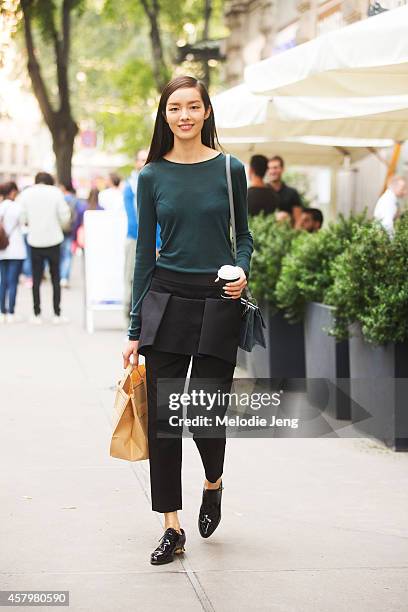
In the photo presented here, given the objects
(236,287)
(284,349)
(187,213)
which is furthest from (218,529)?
(284,349)

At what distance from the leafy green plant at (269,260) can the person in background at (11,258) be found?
19.0 ft

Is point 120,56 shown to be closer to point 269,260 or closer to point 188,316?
point 269,260

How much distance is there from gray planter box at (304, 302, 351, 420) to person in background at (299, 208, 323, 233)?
333cm

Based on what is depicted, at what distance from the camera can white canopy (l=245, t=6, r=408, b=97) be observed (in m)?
7.38

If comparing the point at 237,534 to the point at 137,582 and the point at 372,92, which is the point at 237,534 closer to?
the point at 137,582

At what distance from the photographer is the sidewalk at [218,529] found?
4859mm

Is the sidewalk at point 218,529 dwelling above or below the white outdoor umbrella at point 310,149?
below

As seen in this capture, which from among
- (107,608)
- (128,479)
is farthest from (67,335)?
(107,608)

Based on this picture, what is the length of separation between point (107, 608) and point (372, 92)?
16.2 ft

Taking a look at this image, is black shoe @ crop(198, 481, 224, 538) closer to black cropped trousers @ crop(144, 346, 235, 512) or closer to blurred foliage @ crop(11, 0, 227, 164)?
black cropped trousers @ crop(144, 346, 235, 512)

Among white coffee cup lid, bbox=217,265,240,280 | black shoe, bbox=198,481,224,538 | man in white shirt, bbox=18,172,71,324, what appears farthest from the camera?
man in white shirt, bbox=18,172,71,324

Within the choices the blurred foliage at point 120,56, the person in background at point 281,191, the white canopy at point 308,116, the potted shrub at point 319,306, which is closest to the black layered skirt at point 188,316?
the potted shrub at point 319,306

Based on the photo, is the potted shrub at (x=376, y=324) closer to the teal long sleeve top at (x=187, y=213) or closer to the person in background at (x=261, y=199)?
the teal long sleeve top at (x=187, y=213)

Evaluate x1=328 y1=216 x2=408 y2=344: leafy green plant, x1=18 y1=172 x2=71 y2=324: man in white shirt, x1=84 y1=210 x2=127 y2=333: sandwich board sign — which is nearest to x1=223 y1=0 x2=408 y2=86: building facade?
x1=84 y1=210 x2=127 y2=333: sandwich board sign
